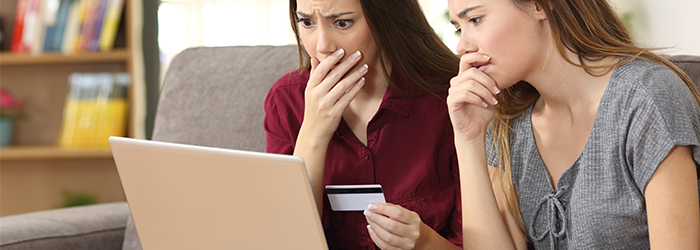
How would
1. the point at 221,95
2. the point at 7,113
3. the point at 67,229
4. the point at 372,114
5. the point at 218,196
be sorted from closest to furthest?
the point at 218,196, the point at 372,114, the point at 67,229, the point at 221,95, the point at 7,113

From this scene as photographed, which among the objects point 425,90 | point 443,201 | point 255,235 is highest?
point 425,90

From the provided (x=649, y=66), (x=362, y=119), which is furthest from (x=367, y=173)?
(x=649, y=66)

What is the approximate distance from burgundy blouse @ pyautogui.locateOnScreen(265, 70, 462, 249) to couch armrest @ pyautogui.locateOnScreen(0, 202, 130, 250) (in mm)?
588

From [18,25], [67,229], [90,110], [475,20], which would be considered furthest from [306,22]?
[18,25]

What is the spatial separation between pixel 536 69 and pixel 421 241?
36cm

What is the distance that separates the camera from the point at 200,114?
1.50 m

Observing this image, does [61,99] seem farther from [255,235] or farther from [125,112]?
[255,235]

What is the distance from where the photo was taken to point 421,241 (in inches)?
40.9

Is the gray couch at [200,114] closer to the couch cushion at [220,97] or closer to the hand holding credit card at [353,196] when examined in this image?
the couch cushion at [220,97]

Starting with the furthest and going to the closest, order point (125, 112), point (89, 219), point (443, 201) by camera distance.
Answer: point (125, 112)
point (89, 219)
point (443, 201)

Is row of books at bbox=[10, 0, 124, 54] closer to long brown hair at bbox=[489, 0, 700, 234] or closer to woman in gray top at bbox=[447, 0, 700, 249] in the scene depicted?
woman in gray top at bbox=[447, 0, 700, 249]

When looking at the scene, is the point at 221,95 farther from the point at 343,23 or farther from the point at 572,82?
the point at 572,82

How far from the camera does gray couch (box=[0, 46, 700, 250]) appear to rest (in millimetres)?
1372

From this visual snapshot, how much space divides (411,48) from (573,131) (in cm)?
37
